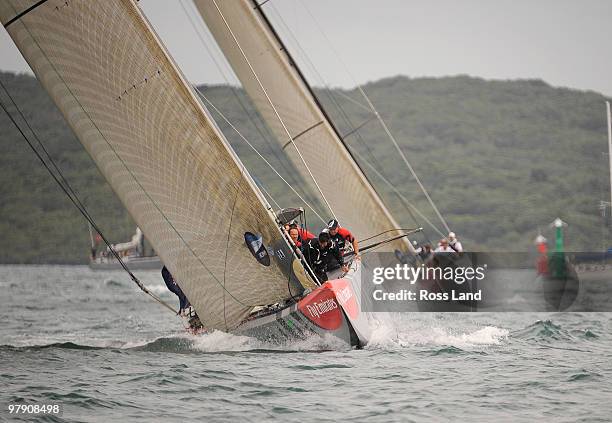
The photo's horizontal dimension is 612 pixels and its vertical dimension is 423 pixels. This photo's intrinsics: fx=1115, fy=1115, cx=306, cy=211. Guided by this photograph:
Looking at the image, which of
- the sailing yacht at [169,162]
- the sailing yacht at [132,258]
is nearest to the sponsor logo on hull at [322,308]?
the sailing yacht at [169,162]

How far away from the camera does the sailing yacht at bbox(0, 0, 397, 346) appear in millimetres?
13023

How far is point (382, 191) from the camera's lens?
4909 inches

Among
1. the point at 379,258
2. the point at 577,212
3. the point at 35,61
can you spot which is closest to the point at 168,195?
the point at 35,61

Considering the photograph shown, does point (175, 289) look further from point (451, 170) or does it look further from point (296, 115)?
point (451, 170)

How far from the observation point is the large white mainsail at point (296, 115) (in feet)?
66.2

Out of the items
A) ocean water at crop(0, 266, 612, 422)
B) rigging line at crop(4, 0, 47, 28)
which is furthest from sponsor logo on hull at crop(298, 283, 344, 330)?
rigging line at crop(4, 0, 47, 28)

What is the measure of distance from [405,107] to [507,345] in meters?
156

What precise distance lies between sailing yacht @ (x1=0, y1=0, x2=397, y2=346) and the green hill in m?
79.8

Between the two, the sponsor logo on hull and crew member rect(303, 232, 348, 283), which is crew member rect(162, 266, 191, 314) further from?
the sponsor logo on hull

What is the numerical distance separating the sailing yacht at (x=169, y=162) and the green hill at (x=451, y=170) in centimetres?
7980

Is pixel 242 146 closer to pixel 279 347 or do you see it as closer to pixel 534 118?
pixel 534 118

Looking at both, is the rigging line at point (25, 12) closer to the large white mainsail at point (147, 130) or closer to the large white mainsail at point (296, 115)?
the large white mainsail at point (147, 130)

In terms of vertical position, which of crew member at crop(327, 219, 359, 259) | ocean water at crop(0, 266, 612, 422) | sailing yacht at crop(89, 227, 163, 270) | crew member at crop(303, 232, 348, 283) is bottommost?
ocean water at crop(0, 266, 612, 422)

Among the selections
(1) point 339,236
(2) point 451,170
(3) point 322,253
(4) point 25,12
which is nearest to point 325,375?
(3) point 322,253
